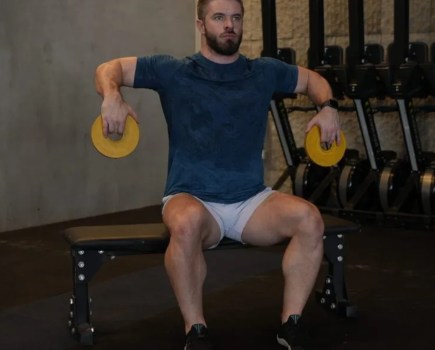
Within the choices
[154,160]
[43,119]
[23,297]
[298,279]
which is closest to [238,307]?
[298,279]

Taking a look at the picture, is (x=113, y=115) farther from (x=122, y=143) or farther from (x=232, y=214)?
(x=232, y=214)

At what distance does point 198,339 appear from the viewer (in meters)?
2.27

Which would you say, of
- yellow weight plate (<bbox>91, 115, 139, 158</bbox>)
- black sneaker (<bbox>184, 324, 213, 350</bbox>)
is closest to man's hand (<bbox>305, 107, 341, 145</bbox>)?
yellow weight plate (<bbox>91, 115, 139, 158</bbox>)

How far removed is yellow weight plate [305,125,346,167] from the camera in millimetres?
2523

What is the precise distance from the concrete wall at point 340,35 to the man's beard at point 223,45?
2554 millimetres

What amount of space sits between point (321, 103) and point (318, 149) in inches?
6.7

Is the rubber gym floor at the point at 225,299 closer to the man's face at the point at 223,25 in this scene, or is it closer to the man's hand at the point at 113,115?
the man's hand at the point at 113,115

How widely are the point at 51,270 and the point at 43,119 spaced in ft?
4.53

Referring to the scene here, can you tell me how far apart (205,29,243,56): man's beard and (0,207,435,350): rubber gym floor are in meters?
0.91

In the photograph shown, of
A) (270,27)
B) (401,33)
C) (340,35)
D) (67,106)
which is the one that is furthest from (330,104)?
(340,35)

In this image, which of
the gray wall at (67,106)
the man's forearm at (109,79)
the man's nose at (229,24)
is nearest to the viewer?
the man's forearm at (109,79)

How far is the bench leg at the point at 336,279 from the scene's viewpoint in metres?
2.71

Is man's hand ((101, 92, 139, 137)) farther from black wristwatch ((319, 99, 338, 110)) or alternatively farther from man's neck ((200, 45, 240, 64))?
black wristwatch ((319, 99, 338, 110))

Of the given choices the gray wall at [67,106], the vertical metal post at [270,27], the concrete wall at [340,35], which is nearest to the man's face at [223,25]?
the gray wall at [67,106]
